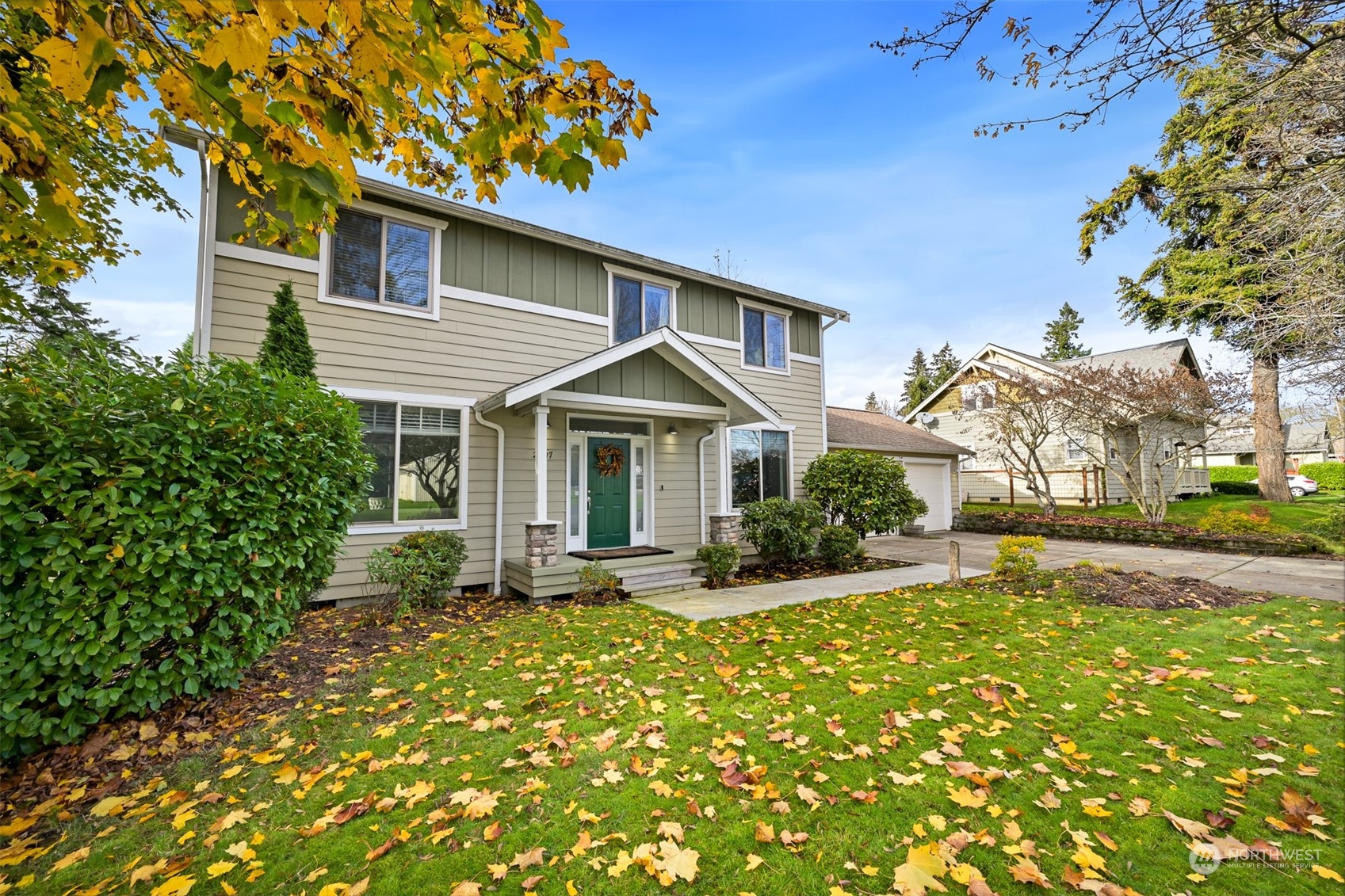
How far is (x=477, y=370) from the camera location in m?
8.31

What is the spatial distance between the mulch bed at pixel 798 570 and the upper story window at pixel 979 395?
8.18 metres

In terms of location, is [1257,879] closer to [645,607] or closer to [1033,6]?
[1033,6]

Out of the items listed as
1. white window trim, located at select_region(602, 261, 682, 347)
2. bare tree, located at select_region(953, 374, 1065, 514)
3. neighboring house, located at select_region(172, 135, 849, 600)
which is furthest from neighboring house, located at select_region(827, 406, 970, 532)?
neighboring house, located at select_region(172, 135, 849, 600)

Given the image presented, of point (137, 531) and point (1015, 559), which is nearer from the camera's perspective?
point (137, 531)

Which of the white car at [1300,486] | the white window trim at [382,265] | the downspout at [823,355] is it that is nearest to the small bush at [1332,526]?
the white car at [1300,486]

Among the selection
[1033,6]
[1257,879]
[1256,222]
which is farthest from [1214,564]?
[1033,6]

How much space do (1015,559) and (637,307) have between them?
7.78 m

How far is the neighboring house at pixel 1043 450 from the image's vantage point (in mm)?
18734

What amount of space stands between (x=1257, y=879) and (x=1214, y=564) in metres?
2.96

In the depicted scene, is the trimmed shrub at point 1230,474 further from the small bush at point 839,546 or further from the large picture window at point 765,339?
the large picture window at point 765,339

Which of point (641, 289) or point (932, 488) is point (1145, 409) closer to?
point (932, 488)

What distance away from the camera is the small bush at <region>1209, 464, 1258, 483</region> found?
19016 millimetres

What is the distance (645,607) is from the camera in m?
7.12

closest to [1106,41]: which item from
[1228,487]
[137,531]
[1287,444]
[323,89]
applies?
[323,89]
